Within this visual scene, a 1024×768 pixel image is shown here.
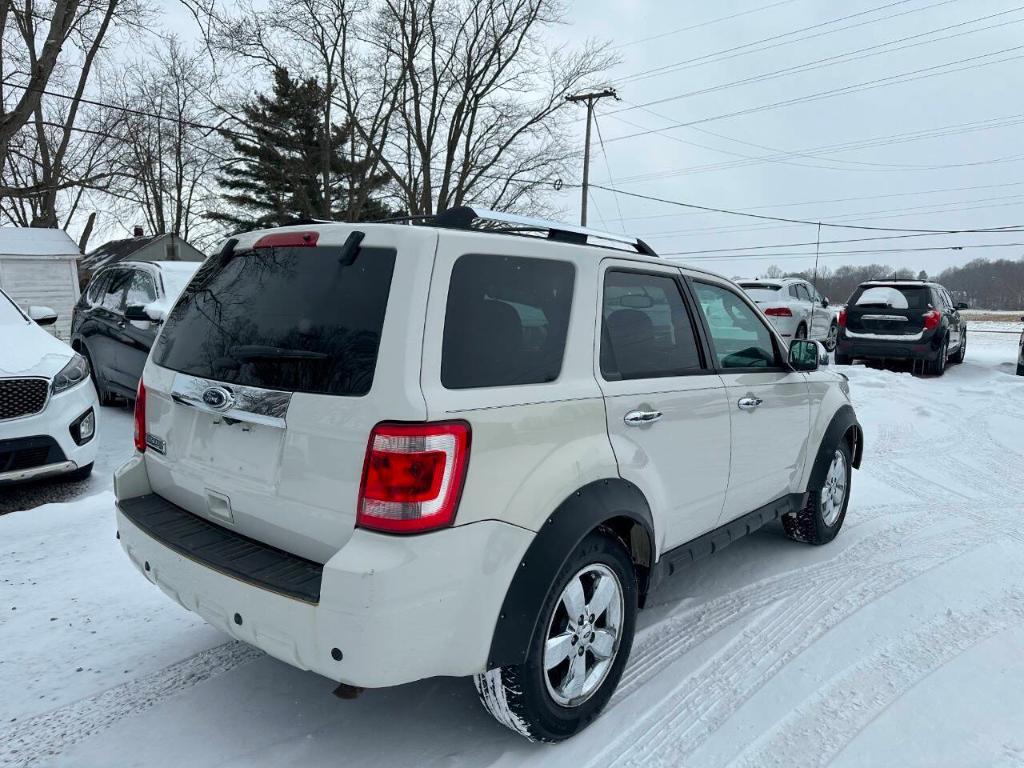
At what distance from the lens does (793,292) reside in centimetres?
1492

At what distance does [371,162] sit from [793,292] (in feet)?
70.0

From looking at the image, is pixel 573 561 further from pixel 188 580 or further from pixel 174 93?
pixel 174 93

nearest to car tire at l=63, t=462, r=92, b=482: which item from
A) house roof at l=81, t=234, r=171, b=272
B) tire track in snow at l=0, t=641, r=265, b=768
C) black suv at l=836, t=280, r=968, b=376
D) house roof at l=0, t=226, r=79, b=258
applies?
tire track in snow at l=0, t=641, r=265, b=768

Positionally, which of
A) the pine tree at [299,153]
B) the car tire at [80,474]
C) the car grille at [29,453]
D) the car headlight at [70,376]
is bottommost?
the car tire at [80,474]

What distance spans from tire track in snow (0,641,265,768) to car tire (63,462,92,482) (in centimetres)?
314

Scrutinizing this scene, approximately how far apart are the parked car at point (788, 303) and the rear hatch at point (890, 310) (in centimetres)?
62

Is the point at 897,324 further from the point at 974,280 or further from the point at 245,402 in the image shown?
the point at 974,280

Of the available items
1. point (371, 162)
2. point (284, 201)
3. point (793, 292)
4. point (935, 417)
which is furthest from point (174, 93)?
point (935, 417)

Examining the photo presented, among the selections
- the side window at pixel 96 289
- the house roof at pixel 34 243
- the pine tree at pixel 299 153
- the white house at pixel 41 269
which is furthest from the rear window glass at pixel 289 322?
the pine tree at pixel 299 153

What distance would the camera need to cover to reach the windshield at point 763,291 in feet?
46.4

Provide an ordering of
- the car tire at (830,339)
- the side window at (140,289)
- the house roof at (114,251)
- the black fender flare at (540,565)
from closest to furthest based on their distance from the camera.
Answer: the black fender flare at (540,565)
the side window at (140,289)
the car tire at (830,339)
the house roof at (114,251)

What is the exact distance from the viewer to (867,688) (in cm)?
286

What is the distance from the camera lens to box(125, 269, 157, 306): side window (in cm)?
791

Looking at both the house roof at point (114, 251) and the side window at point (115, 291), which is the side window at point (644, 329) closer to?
the side window at point (115, 291)
